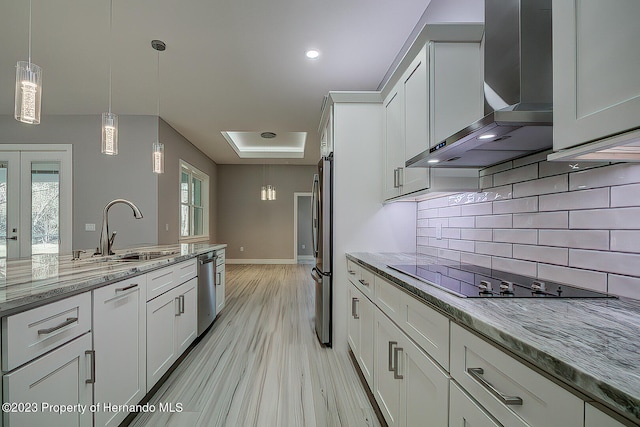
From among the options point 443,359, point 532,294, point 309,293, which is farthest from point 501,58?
point 309,293

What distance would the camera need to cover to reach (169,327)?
2.25 m

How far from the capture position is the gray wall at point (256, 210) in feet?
29.3

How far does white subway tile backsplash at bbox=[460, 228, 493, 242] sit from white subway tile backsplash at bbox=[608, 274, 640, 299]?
0.69m

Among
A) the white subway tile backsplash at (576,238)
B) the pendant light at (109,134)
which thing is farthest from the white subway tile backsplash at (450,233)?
the pendant light at (109,134)

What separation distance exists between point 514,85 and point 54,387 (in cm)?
217

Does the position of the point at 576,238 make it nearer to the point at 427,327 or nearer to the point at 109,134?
the point at 427,327

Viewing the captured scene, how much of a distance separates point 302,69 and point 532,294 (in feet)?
10.1

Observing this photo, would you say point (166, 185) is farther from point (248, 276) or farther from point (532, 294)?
point (532, 294)

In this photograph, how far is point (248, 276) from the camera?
678cm

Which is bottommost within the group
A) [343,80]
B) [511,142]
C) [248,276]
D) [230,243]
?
[248,276]

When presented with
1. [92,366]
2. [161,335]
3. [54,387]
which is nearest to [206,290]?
[161,335]

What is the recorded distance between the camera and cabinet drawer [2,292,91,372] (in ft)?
3.19

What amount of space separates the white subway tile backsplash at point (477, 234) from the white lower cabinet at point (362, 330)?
2.54 ft

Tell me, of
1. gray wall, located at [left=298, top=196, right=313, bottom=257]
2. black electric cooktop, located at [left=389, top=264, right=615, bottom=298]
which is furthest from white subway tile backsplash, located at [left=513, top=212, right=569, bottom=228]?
gray wall, located at [left=298, top=196, right=313, bottom=257]
